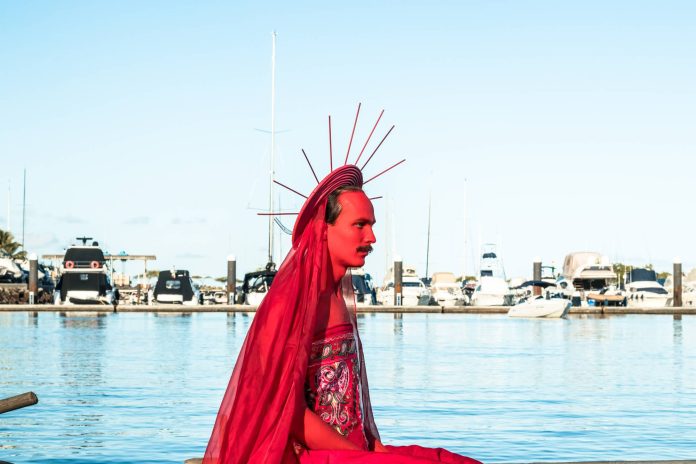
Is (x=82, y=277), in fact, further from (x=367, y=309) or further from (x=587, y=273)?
(x=587, y=273)

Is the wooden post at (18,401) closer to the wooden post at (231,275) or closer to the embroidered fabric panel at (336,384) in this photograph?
the embroidered fabric panel at (336,384)

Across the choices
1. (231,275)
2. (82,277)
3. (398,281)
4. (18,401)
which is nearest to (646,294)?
(398,281)

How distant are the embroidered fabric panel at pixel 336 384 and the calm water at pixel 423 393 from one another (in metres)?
9.51

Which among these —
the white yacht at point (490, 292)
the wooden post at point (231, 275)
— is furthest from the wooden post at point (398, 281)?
the wooden post at point (231, 275)

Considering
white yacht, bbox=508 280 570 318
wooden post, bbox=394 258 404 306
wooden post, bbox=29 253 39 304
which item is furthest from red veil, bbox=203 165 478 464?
wooden post, bbox=29 253 39 304

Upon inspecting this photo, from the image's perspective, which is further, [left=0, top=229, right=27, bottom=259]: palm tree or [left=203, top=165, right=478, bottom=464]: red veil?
[left=0, top=229, right=27, bottom=259]: palm tree

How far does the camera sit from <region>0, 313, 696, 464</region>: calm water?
1433 cm

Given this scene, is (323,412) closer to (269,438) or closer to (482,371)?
(269,438)

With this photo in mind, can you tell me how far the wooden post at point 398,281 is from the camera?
6184cm

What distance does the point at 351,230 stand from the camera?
3.69 meters

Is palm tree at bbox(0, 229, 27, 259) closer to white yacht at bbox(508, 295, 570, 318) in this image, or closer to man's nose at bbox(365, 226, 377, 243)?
white yacht at bbox(508, 295, 570, 318)

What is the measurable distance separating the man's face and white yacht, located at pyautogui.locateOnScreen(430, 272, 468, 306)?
67.5 metres

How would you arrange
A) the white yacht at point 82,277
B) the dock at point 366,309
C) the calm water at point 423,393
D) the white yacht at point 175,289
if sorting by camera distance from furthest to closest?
the white yacht at point 175,289, the white yacht at point 82,277, the dock at point 366,309, the calm water at point 423,393

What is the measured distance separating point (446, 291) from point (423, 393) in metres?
51.6
